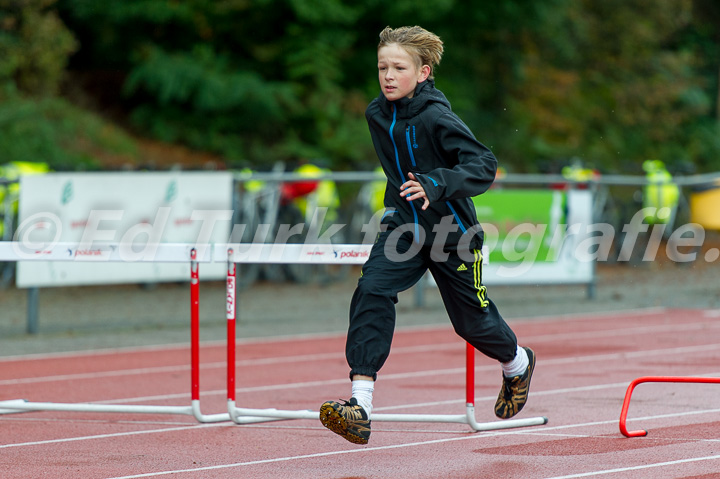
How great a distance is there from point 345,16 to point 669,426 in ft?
58.4

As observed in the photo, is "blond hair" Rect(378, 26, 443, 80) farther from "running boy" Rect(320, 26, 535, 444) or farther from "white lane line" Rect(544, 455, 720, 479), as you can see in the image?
"white lane line" Rect(544, 455, 720, 479)

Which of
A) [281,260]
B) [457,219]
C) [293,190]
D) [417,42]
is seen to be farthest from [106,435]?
[293,190]

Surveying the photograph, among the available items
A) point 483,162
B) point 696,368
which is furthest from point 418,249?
point 696,368

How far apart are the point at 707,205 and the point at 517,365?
13.6 metres

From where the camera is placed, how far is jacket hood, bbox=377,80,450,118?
205 inches

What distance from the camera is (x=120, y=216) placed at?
12320 mm

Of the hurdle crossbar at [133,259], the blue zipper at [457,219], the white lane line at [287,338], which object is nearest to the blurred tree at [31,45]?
the white lane line at [287,338]

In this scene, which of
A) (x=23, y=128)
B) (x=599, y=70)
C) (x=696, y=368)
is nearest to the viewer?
(x=696, y=368)

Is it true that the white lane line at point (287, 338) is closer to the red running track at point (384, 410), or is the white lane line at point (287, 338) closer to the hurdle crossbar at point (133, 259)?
the red running track at point (384, 410)

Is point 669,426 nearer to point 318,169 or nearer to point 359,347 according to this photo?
point 359,347

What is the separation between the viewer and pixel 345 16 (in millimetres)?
22938

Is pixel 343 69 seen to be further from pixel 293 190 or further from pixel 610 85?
pixel 293 190

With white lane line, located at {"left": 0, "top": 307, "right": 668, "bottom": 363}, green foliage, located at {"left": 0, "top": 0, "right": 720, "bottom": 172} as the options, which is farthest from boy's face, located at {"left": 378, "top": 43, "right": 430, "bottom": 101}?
green foliage, located at {"left": 0, "top": 0, "right": 720, "bottom": 172}

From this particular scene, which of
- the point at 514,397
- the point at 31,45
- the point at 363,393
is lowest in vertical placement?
the point at 514,397
